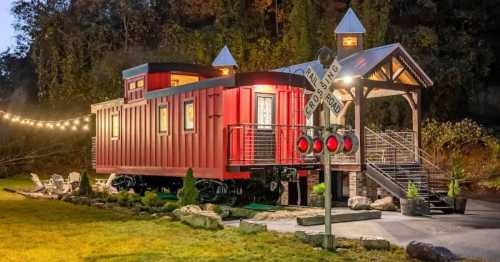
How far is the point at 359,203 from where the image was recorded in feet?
51.4

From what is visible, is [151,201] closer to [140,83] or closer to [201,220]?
[201,220]

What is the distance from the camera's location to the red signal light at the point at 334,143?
8.51 m

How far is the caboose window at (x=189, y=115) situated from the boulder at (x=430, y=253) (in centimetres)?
974

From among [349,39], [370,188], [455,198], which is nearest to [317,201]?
[370,188]

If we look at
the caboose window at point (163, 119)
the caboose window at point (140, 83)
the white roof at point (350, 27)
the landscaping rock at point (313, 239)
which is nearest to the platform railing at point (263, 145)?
the caboose window at point (163, 119)

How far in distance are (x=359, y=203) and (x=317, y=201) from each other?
151cm

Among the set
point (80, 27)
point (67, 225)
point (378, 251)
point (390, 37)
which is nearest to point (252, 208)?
point (67, 225)

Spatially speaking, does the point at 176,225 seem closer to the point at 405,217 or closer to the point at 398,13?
the point at 405,217

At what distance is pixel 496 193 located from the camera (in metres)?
22.7

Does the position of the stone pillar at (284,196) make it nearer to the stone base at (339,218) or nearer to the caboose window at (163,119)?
the caboose window at (163,119)

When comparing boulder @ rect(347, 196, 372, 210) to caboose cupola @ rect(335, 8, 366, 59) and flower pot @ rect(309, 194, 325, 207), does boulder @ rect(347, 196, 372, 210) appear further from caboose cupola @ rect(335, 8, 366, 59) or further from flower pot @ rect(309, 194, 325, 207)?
caboose cupola @ rect(335, 8, 366, 59)

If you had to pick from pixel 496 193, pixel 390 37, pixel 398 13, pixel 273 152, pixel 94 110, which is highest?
pixel 398 13

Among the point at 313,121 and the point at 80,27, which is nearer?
the point at 313,121

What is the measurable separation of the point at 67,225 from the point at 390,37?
23767mm
